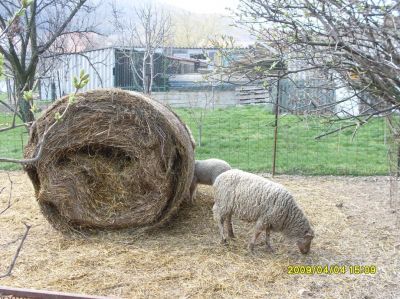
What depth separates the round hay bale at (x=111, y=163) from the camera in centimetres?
576

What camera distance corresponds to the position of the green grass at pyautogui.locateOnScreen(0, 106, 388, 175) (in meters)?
10.1

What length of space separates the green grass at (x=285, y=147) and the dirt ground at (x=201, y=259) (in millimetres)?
2903

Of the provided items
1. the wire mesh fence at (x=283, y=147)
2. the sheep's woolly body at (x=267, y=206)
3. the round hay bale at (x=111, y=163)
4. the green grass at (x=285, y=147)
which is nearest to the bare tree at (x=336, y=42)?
the sheep's woolly body at (x=267, y=206)

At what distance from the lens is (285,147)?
11727 millimetres

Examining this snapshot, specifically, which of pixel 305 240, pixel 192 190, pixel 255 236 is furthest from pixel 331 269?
pixel 192 190

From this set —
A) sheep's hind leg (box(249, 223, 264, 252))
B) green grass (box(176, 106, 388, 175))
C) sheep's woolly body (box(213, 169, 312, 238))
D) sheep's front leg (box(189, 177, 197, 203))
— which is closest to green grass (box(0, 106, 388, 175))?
green grass (box(176, 106, 388, 175))

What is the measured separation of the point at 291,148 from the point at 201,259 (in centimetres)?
692

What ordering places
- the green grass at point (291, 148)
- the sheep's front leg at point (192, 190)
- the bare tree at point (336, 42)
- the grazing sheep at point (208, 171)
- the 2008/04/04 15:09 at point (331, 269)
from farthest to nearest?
the green grass at point (291, 148) < the sheep's front leg at point (192, 190) < the grazing sheep at point (208, 171) < the 2008/04/04 15:09 at point (331, 269) < the bare tree at point (336, 42)

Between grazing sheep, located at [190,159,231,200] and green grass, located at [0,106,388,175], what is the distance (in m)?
2.89

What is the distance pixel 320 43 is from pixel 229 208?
8.79 feet

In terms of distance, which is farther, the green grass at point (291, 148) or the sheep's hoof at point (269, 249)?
the green grass at point (291, 148)

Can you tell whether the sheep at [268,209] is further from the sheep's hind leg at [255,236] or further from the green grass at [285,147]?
the green grass at [285,147]

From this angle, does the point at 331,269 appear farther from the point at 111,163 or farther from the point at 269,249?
the point at 111,163

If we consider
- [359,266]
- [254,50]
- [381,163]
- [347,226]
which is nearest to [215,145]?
[381,163]
